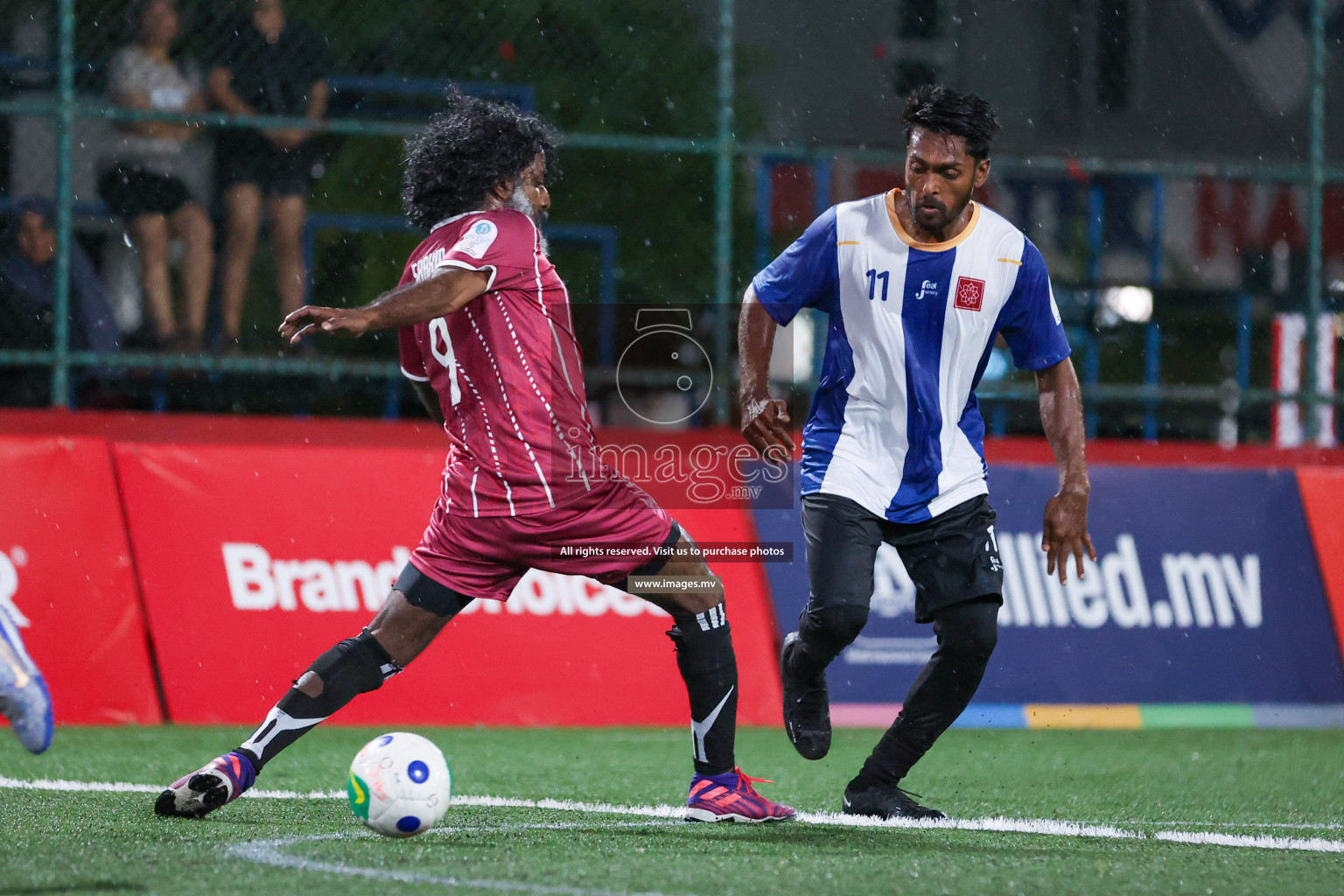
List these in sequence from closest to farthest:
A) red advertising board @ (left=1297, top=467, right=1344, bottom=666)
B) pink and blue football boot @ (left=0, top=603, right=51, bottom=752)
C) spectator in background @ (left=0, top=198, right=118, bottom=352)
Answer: pink and blue football boot @ (left=0, top=603, right=51, bottom=752) → red advertising board @ (left=1297, top=467, right=1344, bottom=666) → spectator in background @ (left=0, top=198, right=118, bottom=352)

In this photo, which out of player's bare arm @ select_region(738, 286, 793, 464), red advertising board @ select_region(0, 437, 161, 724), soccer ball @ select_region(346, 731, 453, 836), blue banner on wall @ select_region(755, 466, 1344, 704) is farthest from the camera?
blue banner on wall @ select_region(755, 466, 1344, 704)

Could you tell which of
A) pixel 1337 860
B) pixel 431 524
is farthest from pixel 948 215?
pixel 1337 860

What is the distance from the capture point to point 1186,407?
1382cm

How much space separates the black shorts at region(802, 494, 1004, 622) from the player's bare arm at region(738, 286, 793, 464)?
0.87 ft

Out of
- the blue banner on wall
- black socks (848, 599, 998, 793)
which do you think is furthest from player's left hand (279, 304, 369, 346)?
the blue banner on wall

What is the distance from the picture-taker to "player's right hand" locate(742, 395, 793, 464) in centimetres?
486

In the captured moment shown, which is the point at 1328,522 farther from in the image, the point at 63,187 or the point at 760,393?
the point at 63,187

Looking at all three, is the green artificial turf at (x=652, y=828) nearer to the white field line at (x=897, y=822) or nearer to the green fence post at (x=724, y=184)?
the white field line at (x=897, y=822)

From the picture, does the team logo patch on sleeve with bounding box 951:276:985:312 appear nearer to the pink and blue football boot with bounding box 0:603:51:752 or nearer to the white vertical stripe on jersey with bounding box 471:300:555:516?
the white vertical stripe on jersey with bounding box 471:300:555:516

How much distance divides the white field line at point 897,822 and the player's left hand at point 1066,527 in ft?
2.54

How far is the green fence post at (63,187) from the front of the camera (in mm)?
8562

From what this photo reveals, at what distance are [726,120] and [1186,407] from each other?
6.17 m

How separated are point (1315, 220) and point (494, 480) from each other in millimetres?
6890

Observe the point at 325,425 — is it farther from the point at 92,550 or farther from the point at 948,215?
the point at 948,215
